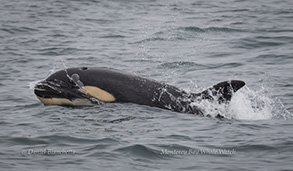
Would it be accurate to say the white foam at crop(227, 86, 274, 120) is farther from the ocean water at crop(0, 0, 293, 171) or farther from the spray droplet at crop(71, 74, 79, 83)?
the spray droplet at crop(71, 74, 79, 83)

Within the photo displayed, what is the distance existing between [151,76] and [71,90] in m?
4.80

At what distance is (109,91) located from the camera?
38.2ft

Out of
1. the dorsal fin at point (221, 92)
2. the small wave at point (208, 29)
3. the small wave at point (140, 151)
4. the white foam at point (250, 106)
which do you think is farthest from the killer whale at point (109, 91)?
the small wave at point (208, 29)

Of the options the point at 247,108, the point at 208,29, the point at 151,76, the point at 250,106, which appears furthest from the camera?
the point at 208,29

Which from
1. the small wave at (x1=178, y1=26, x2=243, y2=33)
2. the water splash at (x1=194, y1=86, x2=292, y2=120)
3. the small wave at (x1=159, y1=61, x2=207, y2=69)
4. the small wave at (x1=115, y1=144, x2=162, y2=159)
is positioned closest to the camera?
the small wave at (x1=115, y1=144, x2=162, y2=159)

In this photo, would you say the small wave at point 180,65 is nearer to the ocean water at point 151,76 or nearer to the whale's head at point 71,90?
the ocean water at point 151,76

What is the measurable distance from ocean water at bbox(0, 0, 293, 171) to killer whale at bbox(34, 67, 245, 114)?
0.76 feet

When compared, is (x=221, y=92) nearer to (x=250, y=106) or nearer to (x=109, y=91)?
(x=250, y=106)

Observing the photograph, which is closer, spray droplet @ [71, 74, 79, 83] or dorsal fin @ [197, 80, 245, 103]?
dorsal fin @ [197, 80, 245, 103]

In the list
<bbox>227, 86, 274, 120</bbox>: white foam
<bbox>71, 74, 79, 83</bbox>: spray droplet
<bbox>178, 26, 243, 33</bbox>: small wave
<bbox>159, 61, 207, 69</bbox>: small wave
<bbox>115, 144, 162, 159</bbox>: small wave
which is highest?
<bbox>178, 26, 243, 33</bbox>: small wave

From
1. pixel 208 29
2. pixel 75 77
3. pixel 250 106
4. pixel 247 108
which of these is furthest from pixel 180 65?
pixel 75 77

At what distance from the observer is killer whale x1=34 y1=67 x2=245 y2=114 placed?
11539 millimetres

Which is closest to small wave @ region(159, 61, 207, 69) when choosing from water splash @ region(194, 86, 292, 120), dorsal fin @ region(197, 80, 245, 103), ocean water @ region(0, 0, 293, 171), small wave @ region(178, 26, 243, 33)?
ocean water @ region(0, 0, 293, 171)

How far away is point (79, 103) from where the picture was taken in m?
11.9
